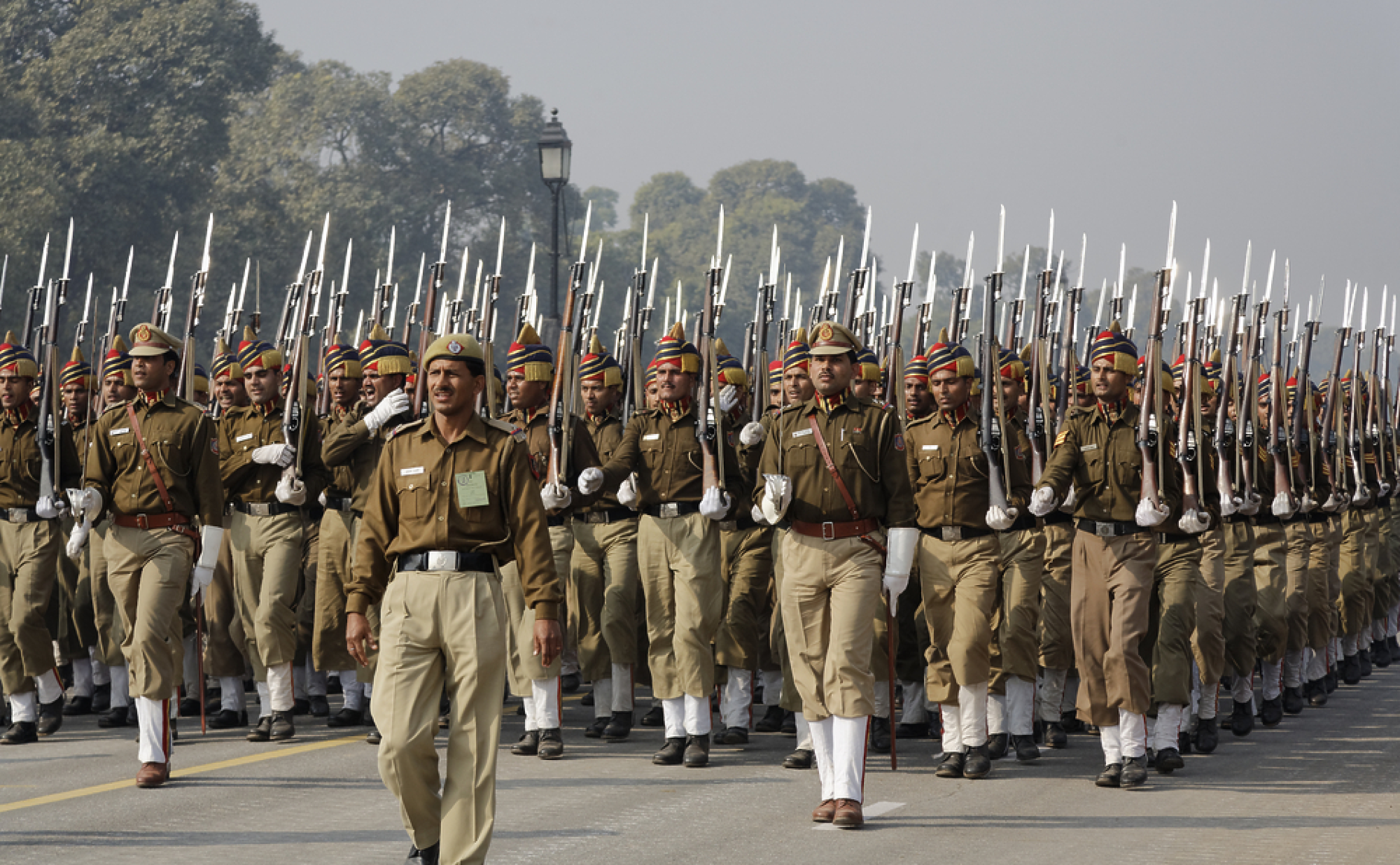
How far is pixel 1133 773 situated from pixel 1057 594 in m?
2.15

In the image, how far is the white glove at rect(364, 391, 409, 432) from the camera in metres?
10.2

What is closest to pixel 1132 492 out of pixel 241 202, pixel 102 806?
pixel 102 806

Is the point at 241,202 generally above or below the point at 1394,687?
above

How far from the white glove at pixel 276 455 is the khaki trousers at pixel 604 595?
1826mm

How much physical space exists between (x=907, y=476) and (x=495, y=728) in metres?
2.85

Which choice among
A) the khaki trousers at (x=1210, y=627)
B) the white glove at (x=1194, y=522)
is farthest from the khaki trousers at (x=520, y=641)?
the khaki trousers at (x=1210, y=627)

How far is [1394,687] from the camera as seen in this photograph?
14633mm

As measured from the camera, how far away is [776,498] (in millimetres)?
8367

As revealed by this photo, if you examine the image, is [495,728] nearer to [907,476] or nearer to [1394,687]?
[907,476]

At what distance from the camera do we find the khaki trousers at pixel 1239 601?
11.4 meters

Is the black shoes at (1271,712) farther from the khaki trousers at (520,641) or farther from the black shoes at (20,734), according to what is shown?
the black shoes at (20,734)

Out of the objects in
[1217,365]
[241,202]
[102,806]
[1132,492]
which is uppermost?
[241,202]

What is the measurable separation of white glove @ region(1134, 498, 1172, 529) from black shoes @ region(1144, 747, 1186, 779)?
4.30 ft

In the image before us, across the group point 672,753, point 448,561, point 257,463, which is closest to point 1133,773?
point 672,753
